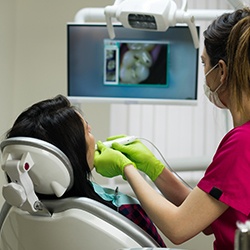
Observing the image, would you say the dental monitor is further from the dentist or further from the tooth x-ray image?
the dentist

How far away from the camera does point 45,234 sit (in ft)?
4.47

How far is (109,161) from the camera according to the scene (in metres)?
1.57

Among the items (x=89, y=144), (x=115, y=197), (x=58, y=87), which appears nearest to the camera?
(x=89, y=144)

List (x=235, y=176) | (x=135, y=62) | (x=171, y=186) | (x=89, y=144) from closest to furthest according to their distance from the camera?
(x=235, y=176)
(x=89, y=144)
(x=171, y=186)
(x=135, y=62)

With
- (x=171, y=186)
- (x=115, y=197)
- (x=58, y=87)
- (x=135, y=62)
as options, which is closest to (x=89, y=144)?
(x=115, y=197)

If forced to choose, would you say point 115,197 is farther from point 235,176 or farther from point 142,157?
point 235,176

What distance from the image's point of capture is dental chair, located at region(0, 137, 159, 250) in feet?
4.23

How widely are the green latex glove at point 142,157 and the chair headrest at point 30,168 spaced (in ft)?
1.21

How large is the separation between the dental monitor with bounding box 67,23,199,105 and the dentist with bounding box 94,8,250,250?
0.91 meters

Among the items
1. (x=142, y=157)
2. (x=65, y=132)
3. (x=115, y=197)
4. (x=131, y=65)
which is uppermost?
(x=131, y=65)

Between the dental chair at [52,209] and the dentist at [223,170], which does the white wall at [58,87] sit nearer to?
the dentist at [223,170]

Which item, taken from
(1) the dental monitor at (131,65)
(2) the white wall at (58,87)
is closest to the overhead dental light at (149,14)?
(1) the dental monitor at (131,65)

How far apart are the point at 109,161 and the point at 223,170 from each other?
17.2 inches

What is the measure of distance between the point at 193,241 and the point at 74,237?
2018mm
